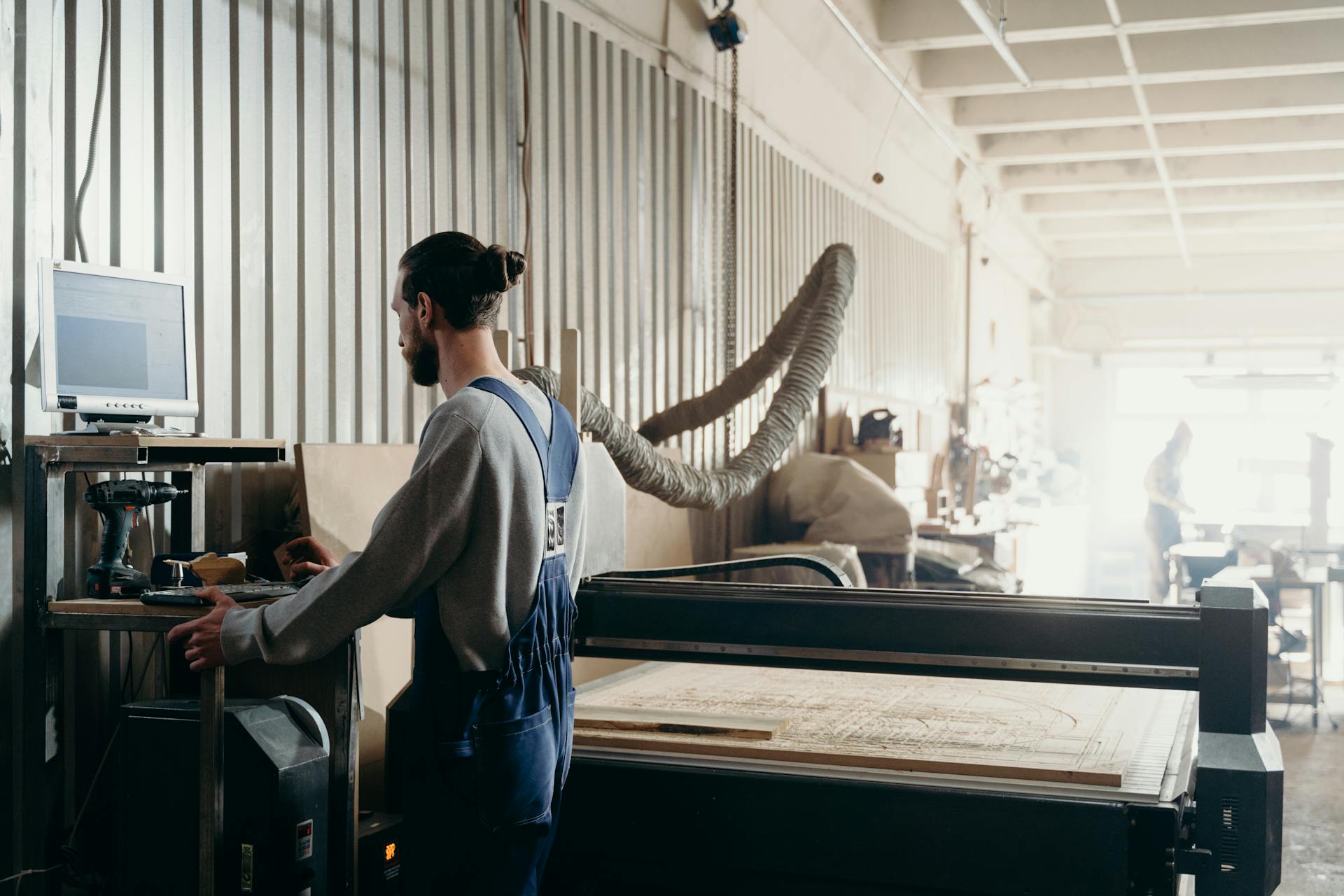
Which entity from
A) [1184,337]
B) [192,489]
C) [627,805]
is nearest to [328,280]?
[192,489]

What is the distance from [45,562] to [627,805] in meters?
1.23

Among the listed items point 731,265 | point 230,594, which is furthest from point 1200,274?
point 230,594

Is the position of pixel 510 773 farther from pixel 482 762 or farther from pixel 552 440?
pixel 552 440

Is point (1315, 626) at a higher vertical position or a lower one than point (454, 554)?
lower

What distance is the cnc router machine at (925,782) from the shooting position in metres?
1.98

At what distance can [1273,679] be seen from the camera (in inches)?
276

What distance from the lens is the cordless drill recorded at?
7.77ft

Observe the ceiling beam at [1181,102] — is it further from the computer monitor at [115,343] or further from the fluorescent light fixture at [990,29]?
the computer monitor at [115,343]

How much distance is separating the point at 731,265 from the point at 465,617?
4469mm

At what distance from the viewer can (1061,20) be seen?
7012 mm

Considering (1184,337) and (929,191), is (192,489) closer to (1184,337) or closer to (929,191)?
(929,191)

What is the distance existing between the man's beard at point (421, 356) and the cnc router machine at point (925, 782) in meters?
0.64

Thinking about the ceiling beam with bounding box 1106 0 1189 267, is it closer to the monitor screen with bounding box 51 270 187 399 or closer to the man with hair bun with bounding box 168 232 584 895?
the monitor screen with bounding box 51 270 187 399

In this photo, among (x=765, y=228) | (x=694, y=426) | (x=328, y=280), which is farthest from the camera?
(x=765, y=228)
